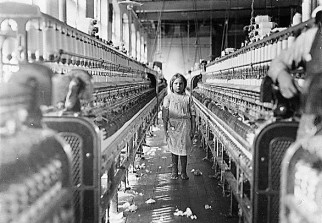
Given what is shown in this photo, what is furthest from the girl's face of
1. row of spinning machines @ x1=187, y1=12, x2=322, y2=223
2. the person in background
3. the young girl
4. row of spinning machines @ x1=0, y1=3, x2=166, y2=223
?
the person in background

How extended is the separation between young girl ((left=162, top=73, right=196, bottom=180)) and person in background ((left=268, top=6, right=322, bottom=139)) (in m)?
3.74

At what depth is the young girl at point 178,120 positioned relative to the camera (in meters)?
5.84

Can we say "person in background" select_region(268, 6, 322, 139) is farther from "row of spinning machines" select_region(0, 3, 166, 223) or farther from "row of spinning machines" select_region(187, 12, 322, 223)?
"row of spinning machines" select_region(0, 3, 166, 223)

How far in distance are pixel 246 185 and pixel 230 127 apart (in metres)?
0.69

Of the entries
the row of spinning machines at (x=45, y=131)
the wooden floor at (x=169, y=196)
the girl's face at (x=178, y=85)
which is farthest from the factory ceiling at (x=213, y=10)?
the row of spinning machines at (x=45, y=131)

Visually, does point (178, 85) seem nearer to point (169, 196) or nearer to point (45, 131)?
point (169, 196)

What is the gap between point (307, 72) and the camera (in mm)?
1986

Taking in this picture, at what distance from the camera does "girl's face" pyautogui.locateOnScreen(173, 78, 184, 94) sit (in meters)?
5.84

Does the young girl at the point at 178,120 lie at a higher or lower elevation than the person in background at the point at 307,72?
lower

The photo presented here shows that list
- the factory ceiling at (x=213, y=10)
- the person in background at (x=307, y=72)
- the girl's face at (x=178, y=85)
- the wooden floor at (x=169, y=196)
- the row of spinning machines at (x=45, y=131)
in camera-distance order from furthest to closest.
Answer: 1. the factory ceiling at (x=213, y=10)
2. the girl's face at (x=178, y=85)
3. the wooden floor at (x=169, y=196)
4. the person in background at (x=307, y=72)
5. the row of spinning machines at (x=45, y=131)

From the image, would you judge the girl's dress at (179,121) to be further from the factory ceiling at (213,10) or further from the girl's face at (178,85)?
the factory ceiling at (213,10)

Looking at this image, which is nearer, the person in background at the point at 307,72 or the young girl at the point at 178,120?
the person in background at the point at 307,72

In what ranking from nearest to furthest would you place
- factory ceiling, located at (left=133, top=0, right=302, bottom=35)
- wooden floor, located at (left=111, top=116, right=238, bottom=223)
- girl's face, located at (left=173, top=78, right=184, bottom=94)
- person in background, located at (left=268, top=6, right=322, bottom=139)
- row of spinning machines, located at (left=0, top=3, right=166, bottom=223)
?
row of spinning machines, located at (left=0, top=3, right=166, bottom=223)
person in background, located at (left=268, top=6, right=322, bottom=139)
wooden floor, located at (left=111, top=116, right=238, bottom=223)
girl's face, located at (left=173, top=78, right=184, bottom=94)
factory ceiling, located at (left=133, top=0, right=302, bottom=35)

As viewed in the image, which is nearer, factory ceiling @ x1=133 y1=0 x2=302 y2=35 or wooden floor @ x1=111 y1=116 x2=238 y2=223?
wooden floor @ x1=111 y1=116 x2=238 y2=223
